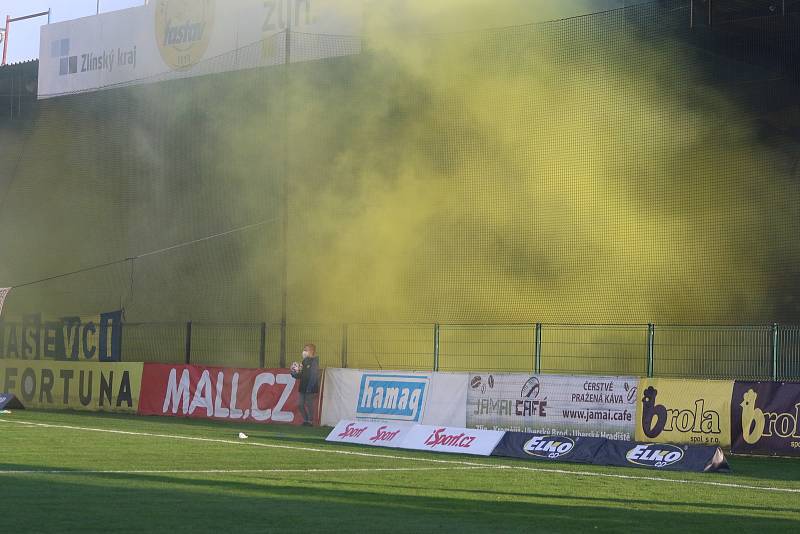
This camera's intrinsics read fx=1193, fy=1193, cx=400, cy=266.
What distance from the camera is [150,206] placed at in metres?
36.8

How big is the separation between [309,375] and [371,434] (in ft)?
15.2

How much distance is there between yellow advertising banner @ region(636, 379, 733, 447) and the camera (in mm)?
16859

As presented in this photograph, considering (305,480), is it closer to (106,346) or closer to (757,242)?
(106,346)

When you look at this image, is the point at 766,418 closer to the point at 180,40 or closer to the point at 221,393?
the point at 221,393

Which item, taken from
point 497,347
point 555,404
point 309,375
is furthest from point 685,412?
point 497,347

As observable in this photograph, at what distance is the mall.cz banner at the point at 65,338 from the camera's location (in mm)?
26453

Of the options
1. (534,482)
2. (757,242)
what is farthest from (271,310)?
(534,482)

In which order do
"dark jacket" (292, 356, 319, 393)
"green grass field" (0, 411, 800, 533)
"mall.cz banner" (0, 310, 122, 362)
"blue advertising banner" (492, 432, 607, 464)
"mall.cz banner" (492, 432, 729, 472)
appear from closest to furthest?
"green grass field" (0, 411, 800, 533) < "mall.cz banner" (492, 432, 729, 472) < "blue advertising banner" (492, 432, 607, 464) < "dark jacket" (292, 356, 319, 393) < "mall.cz banner" (0, 310, 122, 362)

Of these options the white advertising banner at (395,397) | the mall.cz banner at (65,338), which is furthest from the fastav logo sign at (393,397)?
the mall.cz banner at (65,338)

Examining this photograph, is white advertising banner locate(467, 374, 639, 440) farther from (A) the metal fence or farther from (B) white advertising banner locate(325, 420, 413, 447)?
(B) white advertising banner locate(325, 420, 413, 447)

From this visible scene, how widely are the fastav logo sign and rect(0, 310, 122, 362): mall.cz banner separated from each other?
725 centimetres

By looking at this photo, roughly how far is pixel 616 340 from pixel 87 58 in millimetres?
21815

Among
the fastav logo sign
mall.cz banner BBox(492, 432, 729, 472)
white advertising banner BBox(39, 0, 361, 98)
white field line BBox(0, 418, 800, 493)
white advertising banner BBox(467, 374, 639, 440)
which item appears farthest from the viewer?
white advertising banner BBox(39, 0, 361, 98)

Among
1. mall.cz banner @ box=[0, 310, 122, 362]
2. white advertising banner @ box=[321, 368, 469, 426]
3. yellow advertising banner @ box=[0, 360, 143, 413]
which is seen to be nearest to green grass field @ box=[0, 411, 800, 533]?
white advertising banner @ box=[321, 368, 469, 426]
